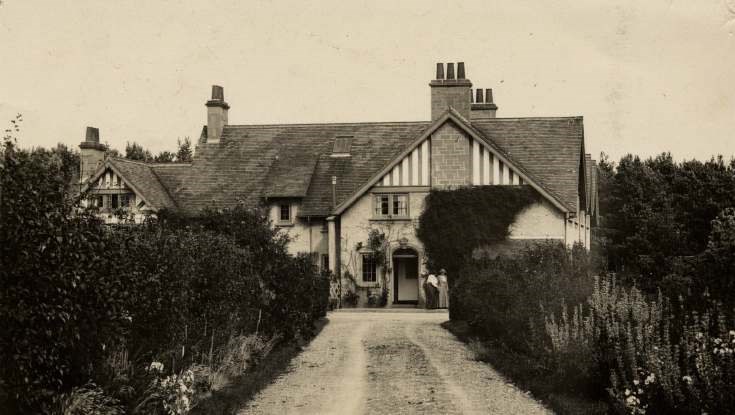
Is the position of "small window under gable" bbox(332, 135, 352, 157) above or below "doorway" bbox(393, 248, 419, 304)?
above

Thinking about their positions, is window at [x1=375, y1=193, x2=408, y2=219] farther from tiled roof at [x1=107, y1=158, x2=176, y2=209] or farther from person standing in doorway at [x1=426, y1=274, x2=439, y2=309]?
tiled roof at [x1=107, y1=158, x2=176, y2=209]

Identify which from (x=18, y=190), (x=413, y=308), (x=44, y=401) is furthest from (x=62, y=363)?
(x=413, y=308)

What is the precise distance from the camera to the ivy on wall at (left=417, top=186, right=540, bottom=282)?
1271 inches

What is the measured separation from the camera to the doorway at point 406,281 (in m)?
34.4

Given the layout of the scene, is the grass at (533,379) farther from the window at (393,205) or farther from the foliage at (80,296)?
the window at (393,205)

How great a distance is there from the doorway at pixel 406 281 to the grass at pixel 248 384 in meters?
16.9

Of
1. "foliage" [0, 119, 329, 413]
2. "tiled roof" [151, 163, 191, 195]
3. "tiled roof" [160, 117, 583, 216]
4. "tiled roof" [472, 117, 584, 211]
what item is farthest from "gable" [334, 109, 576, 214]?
"foliage" [0, 119, 329, 413]

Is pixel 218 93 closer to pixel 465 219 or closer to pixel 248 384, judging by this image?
pixel 465 219

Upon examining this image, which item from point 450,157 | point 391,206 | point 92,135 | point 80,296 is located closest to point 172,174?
point 92,135

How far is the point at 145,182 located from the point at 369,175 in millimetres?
10405

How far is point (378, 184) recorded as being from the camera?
33.5m

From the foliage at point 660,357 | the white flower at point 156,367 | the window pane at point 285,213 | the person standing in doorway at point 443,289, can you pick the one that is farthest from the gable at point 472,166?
the white flower at point 156,367

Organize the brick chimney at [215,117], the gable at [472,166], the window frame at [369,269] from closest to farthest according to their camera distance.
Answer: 1. the gable at [472,166]
2. the window frame at [369,269]
3. the brick chimney at [215,117]

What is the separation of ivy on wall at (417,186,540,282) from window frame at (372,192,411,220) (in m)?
0.85
